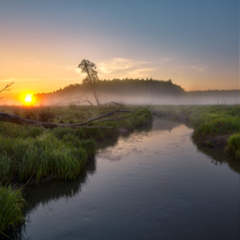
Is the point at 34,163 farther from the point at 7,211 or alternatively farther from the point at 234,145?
the point at 234,145

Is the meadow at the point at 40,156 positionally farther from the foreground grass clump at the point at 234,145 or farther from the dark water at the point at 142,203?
the dark water at the point at 142,203

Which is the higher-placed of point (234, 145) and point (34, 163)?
point (34, 163)

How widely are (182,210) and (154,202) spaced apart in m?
0.98

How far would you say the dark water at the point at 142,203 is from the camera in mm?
5832

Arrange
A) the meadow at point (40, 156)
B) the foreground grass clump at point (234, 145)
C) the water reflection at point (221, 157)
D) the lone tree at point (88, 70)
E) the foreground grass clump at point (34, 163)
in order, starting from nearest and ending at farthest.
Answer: the meadow at point (40, 156) < the foreground grass clump at point (34, 163) < the water reflection at point (221, 157) < the foreground grass clump at point (234, 145) < the lone tree at point (88, 70)

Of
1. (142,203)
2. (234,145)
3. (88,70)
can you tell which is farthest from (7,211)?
(88,70)

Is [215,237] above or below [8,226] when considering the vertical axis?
below

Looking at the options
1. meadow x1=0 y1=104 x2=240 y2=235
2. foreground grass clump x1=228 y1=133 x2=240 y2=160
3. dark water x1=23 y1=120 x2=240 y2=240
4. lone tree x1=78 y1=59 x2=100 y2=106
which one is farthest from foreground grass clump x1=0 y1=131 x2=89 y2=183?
lone tree x1=78 y1=59 x2=100 y2=106

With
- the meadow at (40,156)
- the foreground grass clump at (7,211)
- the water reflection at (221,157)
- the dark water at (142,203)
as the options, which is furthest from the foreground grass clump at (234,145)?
the foreground grass clump at (7,211)

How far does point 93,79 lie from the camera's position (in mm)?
50531

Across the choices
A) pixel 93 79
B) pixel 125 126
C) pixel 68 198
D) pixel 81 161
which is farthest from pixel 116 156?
pixel 93 79

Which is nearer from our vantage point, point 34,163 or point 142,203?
point 142,203

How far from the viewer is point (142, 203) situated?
733cm

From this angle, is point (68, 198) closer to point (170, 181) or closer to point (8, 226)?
point (8, 226)
